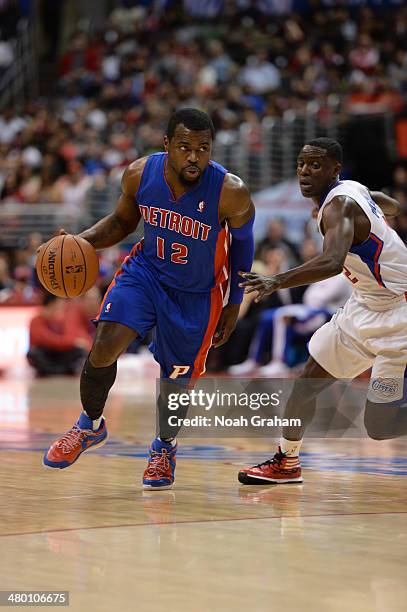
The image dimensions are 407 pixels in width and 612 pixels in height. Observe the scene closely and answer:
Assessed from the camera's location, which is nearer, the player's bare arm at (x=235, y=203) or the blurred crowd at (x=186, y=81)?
the player's bare arm at (x=235, y=203)

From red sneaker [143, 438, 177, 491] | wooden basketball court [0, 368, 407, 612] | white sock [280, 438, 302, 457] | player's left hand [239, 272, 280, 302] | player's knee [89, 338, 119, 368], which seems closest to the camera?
wooden basketball court [0, 368, 407, 612]

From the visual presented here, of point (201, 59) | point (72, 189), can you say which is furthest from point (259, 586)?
point (201, 59)

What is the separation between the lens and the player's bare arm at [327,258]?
15.8 feet

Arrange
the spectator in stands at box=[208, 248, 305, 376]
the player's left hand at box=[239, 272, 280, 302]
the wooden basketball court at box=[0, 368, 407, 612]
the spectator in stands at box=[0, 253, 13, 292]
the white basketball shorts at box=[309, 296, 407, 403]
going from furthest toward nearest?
the spectator in stands at box=[0, 253, 13, 292] < the spectator in stands at box=[208, 248, 305, 376] < the white basketball shorts at box=[309, 296, 407, 403] < the player's left hand at box=[239, 272, 280, 302] < the wooden basketball court at box=[0, 368, 407, 612]

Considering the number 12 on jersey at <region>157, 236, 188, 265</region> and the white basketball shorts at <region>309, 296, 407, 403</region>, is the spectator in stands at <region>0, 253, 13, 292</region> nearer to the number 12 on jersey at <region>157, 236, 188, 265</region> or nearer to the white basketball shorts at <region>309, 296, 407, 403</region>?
the number 12 on jersey at <region>157, 236, 188, 265</region>

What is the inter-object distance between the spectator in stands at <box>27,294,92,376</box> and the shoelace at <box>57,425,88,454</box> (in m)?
8.30

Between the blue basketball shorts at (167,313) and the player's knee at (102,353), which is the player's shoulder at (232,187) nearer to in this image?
the blue basketball shorts at (167,313)

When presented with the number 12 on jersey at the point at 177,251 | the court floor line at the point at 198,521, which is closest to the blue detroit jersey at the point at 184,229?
the number 12 on jersey at the point at 177,251

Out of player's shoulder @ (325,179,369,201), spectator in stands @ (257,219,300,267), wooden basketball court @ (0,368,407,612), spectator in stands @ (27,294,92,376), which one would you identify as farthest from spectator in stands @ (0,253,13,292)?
player's shoulder @ (325,179,369,201)

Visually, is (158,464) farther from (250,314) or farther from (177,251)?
(250,314)

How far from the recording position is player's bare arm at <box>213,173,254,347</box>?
5414mm

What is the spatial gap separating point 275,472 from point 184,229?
129cm

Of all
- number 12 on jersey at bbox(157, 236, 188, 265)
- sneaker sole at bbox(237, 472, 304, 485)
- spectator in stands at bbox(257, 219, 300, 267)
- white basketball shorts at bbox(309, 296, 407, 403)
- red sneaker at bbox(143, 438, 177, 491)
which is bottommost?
spectator in stands at bbox(257, 219, 300, 267)

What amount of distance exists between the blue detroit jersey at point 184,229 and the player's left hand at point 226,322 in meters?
0.23
